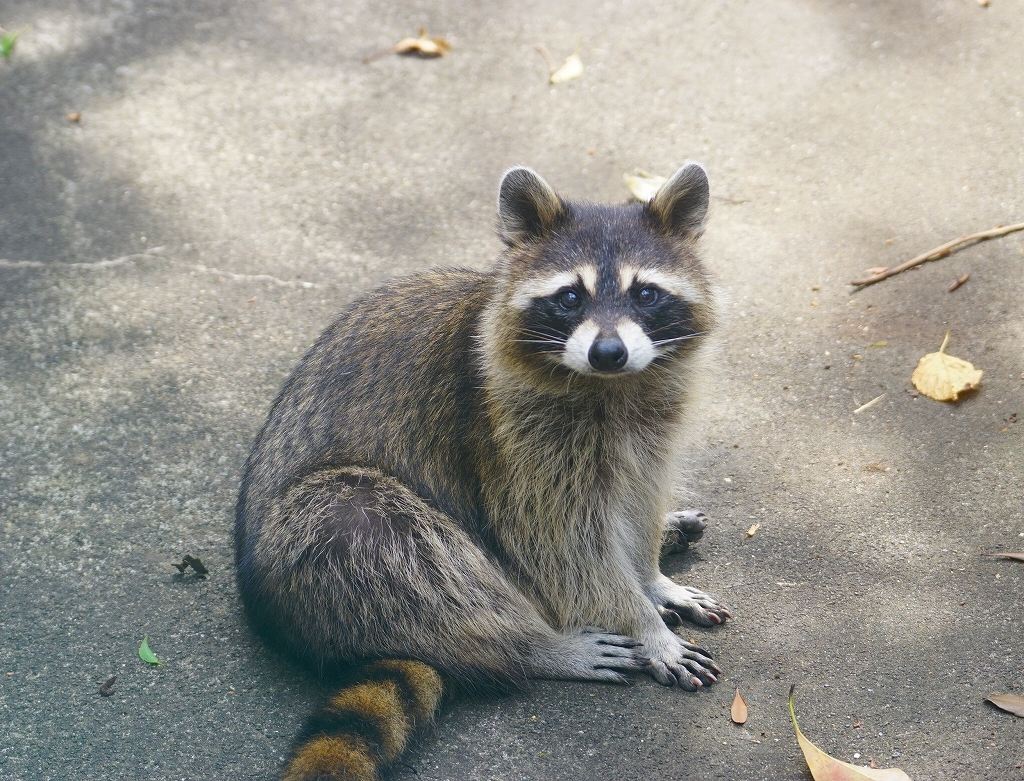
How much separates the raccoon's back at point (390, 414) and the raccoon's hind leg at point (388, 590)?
76mm

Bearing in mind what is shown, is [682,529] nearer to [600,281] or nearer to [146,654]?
[600,281]

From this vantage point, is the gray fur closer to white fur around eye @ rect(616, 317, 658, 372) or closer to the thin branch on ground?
white fur around eye @ rect(616, 317, 658, 372)

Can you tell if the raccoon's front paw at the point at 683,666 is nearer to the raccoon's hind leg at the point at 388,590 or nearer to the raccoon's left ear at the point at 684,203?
the raccoon's hind leg at the point at 388,590

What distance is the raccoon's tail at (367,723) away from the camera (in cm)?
256

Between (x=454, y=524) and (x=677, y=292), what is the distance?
974 millimetres

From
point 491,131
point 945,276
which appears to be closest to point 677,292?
point 945,276

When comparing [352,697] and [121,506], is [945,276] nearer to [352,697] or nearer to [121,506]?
[352,697]

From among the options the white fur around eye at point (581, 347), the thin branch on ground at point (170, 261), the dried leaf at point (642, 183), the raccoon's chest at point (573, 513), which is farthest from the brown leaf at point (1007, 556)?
the thin branch on ground at point (170, 261)

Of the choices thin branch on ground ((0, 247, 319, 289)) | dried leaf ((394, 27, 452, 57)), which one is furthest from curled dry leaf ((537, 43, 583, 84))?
thin branch on ground ((0, 247, 319, 289))

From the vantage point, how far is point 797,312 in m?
4.52

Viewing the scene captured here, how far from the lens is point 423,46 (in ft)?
20.0

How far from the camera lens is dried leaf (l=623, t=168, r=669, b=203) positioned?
5000 millimetres

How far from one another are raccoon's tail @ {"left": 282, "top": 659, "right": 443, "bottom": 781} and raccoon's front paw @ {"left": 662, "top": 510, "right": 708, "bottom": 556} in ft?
3.34

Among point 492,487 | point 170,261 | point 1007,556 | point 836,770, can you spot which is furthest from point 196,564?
point 1007,556
